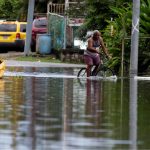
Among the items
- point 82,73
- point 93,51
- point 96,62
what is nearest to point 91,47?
point 93,51

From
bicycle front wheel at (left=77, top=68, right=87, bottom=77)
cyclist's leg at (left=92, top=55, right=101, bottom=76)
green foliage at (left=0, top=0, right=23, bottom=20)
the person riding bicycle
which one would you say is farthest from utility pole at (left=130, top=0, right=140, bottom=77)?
green foliage at (left=0, top=0, right=23, bottom=20)

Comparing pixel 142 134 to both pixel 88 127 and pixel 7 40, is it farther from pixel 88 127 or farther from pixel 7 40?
pixel 7 40

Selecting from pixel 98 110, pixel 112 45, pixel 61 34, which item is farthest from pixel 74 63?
pixel 98 110

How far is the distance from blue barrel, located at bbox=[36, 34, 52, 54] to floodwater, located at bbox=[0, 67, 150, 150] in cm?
→ 1501

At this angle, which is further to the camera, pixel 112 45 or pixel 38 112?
pixel 112 45

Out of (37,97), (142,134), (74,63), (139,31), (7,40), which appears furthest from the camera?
(7,40)

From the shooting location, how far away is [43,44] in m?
36.4

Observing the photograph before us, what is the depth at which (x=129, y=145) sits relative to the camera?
973 centimetres

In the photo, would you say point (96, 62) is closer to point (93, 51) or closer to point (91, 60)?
point (91, 60)

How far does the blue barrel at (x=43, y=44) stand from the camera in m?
36.4

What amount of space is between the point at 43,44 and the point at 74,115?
77.7ft

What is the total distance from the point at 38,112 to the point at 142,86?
7009mm

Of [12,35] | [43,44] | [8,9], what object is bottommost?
[43,44]

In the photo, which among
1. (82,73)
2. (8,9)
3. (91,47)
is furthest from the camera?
(8,9)
